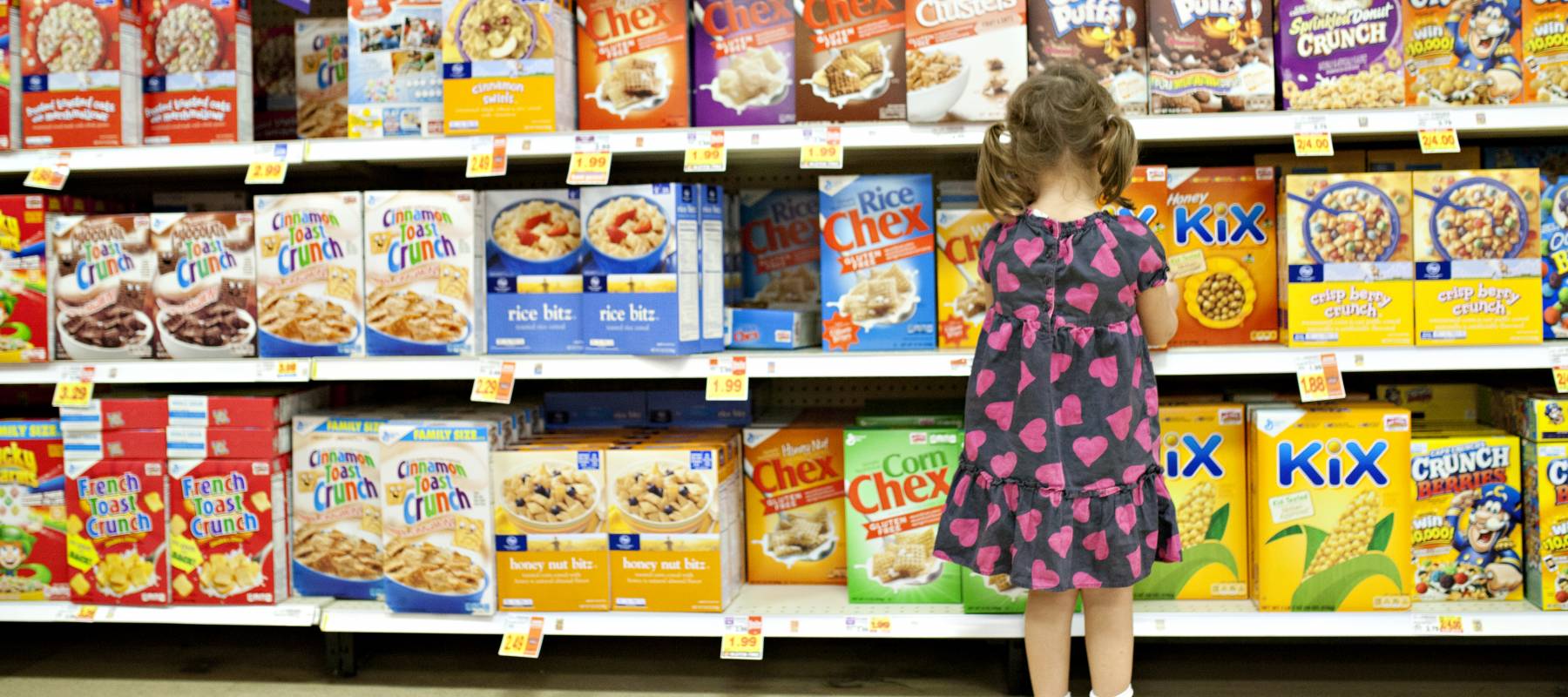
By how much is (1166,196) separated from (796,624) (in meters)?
1.13

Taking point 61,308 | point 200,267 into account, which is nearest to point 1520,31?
point 200,267

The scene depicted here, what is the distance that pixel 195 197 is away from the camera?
285 cm

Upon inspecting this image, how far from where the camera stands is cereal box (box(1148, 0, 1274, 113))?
237 cm

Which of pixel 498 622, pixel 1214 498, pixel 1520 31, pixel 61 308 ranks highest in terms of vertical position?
pixel 1520 31

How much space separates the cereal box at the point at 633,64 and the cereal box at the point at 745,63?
48 mm

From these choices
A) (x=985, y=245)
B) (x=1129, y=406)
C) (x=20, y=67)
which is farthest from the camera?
(x=20, y=67)

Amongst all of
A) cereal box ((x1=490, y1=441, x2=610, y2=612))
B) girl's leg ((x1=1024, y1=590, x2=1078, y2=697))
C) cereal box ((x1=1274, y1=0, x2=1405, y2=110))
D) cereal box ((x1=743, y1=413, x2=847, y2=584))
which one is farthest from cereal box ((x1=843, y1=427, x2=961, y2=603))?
cereal box ((x1=1274, y1=0, x2=1405, y2=110))

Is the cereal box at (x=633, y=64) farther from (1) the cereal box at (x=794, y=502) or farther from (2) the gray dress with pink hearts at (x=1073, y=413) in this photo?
(2) the gray dress with pink hearts at (x=1073, y=413)

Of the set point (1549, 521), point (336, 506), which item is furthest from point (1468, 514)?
point (336, 506)

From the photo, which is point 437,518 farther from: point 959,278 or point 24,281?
point 959,278

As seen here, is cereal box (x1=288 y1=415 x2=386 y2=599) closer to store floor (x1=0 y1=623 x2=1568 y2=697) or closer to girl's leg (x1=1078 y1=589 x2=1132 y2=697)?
store floor (x1=0 y1=623 x2=1568 y2=697)

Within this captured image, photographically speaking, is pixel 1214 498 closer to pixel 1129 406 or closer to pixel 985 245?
pixel 1129 406

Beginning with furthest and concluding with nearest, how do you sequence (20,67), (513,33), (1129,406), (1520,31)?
(20,67)
(513,33)
(1520,31)
(1129,406)

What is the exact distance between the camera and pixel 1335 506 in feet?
7.68
